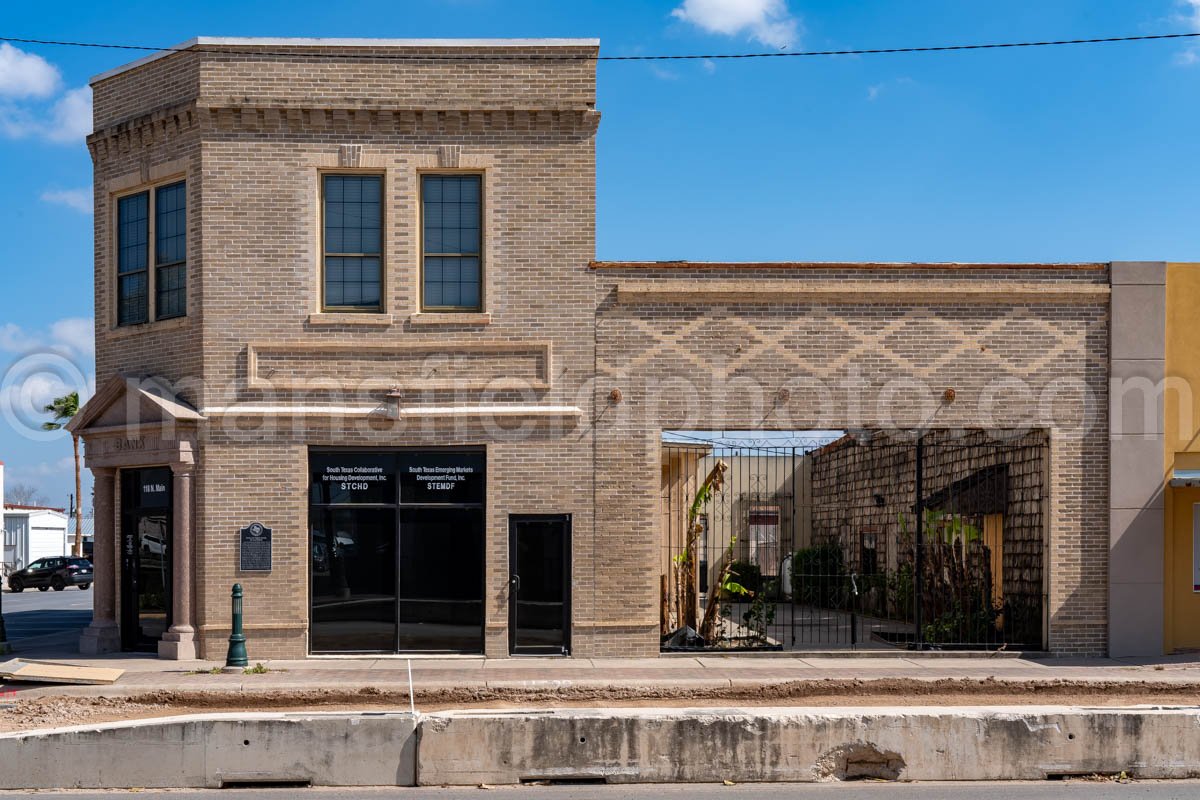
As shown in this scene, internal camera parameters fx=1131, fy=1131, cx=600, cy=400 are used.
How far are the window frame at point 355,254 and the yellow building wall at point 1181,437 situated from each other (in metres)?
11.5

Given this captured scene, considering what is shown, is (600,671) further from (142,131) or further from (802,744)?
(142,131)

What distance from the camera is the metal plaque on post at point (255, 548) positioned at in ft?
52.5

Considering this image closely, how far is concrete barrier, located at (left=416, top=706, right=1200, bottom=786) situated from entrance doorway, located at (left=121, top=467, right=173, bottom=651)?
323 inches

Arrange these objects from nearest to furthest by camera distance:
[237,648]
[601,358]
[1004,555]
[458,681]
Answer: [458,681]
[237,648]
[601,358]
[1004,555]

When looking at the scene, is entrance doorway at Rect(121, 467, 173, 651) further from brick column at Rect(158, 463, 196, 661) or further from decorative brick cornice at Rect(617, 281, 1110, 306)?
decorative brick cornice at Rect(617, 281, 1110, 306)

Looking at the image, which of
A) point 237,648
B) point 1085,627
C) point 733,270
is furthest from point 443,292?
point 1085,627


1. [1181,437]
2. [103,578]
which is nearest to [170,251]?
[103,578]

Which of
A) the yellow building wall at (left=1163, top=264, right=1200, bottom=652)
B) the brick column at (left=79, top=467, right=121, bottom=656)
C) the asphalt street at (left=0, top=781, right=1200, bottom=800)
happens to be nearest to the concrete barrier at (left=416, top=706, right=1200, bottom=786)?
the asphalt street at (left=0, top=781, right=1200, bottom=800)

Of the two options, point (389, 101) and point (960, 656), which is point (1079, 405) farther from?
point (389, 101)

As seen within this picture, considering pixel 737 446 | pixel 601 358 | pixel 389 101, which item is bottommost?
pixel 737 446

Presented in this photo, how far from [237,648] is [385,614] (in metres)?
2.06

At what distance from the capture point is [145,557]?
17203 millimetres

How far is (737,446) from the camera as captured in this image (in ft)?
53.8

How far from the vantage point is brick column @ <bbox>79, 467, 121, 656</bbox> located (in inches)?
671
